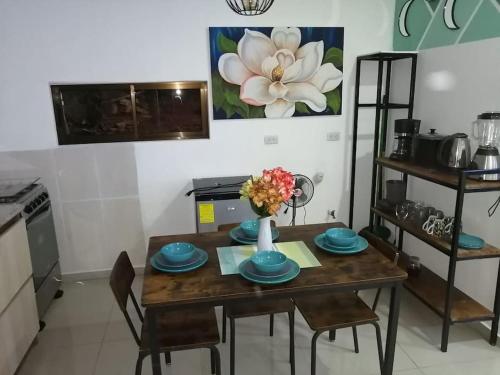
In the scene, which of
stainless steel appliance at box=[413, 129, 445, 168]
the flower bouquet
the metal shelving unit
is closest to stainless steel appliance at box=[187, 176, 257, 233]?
the flower bouquet

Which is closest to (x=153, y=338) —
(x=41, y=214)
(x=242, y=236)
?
(x=242, y=236)

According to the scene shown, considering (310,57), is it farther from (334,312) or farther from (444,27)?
(334,312)

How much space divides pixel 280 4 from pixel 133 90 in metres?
→ 1.47

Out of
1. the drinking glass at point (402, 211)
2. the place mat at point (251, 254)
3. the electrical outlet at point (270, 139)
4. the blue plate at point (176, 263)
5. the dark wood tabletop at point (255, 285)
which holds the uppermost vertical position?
the electrical outlet at point (270, 139)

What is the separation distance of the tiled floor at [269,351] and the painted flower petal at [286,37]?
7.56 feet

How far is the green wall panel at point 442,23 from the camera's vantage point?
2480mm

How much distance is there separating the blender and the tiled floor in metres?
1.16

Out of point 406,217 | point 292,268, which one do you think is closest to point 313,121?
point 406,217

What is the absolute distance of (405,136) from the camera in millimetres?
3031

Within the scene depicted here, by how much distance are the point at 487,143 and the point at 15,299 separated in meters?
3.15

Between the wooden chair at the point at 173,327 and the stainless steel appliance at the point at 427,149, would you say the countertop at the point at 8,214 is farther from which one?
the stainless steel appliance at the point at 427,149

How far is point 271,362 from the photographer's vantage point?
2486 millimetres

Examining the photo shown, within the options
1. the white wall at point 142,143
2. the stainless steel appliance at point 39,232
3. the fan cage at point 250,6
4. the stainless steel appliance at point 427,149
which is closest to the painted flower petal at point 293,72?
the white wall at point 142,143

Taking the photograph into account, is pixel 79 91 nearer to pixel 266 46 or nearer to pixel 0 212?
pixel 0 212
